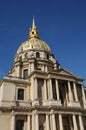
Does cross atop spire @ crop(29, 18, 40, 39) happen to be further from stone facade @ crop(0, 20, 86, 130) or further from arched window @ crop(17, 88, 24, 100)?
arched window @ crop(17, 88, 24, 100)

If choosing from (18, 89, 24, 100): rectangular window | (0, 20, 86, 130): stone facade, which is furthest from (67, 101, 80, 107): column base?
(18, 89, 24, 100): rectangular window

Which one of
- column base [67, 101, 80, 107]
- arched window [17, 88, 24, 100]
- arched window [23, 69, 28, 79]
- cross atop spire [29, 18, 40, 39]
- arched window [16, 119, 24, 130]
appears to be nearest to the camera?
arched window [16, 119, 24, 130]

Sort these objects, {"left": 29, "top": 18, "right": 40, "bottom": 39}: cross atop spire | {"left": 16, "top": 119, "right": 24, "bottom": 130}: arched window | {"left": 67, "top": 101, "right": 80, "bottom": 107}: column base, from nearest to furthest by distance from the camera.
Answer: {"left": 16, "top": 119, "right": 24, "bottom": 130}: arched window → {"left": 67, "top": 101, "right": 80, "bottom": 107}: column base → {"left": 29, "top": 18, "right": 40, "bottom": 39}: cross atop spire

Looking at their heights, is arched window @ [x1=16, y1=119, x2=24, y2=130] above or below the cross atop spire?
below

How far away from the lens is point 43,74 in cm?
2983

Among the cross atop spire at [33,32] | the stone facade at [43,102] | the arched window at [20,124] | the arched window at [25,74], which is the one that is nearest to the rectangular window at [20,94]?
the stone facade at [43,102]

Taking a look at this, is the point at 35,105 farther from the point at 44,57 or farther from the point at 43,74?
the point at 44,57

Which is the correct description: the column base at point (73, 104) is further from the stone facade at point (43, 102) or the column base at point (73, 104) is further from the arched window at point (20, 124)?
the arched window at point (20, 124)

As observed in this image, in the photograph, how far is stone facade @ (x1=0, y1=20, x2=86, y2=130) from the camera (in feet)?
83.7

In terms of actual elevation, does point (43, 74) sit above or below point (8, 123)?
above

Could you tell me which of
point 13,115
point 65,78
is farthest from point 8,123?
point 65,78

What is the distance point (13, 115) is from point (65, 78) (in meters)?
11.3

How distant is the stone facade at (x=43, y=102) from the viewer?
→ 25516 millimetres

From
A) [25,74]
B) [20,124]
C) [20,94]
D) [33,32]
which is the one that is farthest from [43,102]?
[33,32]
